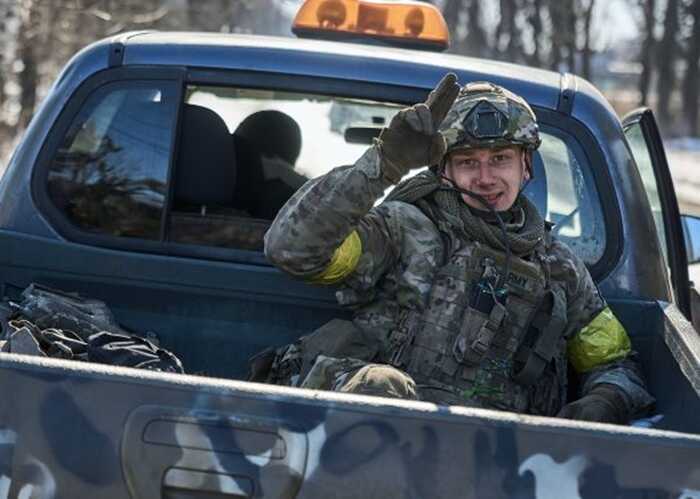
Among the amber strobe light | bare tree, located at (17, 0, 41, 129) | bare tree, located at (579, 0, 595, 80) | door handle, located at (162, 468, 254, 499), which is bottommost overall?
door handle, located at (162, 468, 254, 499)

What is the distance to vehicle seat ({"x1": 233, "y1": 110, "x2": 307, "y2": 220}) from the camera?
4.02 meters

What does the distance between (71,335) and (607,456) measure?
1644mm

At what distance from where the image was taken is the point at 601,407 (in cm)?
323

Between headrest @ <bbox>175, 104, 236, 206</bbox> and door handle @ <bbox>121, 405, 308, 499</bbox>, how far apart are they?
5.70 ft

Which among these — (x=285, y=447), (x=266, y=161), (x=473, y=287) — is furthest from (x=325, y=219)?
(x=266, y=161)

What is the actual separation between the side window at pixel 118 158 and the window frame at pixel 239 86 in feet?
0.07

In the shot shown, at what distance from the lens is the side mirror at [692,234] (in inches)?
186

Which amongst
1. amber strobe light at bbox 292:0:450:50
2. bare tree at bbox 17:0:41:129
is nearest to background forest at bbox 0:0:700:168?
bare tree at bbox 17:0:41:129

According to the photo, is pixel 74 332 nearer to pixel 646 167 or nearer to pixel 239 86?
pixel 239 86

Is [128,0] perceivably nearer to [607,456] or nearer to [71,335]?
[71,335]

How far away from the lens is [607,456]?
217cm

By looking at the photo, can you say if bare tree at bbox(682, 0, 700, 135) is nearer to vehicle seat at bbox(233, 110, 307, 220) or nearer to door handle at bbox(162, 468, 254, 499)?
vehicle seat at bbox(233, 110, 307, 220)

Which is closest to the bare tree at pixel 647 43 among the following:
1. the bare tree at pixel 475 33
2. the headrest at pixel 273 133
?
the bare tree at pixel 475 33

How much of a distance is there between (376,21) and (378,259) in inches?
65.6
